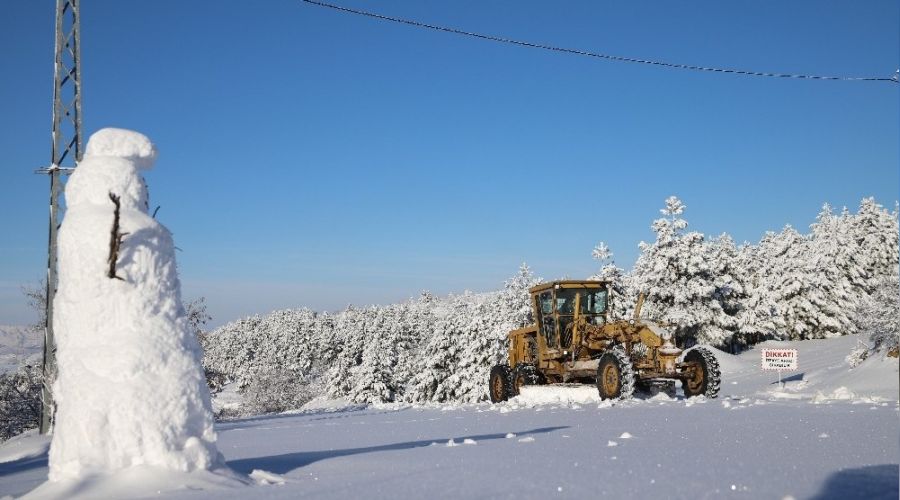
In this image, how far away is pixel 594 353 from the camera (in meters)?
17.8

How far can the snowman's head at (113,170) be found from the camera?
256 inches

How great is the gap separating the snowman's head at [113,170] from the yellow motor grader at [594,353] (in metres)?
10.5

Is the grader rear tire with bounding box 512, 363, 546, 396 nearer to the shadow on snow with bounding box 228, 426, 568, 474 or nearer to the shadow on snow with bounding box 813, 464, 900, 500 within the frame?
the shadow on snow with bounding box 228, 426, 568, 474

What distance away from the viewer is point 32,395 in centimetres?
2755

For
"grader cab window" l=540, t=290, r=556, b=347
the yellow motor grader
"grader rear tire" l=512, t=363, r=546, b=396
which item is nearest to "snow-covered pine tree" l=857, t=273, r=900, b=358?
the yellow motor grader

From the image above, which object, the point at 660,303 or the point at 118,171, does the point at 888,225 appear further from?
the point at 118,171

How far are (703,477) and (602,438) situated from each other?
2931 mm

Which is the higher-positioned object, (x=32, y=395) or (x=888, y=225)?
(x=888, y=225)

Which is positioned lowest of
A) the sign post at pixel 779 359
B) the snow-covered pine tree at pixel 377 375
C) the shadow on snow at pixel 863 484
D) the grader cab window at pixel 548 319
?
the snow-covered pine tree at pixel 377 375

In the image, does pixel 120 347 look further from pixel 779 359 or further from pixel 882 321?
pixel 882 321

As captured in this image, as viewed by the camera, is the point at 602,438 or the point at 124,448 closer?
the point at 124,448

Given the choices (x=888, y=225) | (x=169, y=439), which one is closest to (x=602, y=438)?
(x=169, y=439)

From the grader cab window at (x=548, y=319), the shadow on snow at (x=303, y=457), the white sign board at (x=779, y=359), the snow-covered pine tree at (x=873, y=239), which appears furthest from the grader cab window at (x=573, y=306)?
the snow-covered pine tree at (x=873, y=239)

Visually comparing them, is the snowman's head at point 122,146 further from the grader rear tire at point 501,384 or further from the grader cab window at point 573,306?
the grader rear tire at point 501,384
